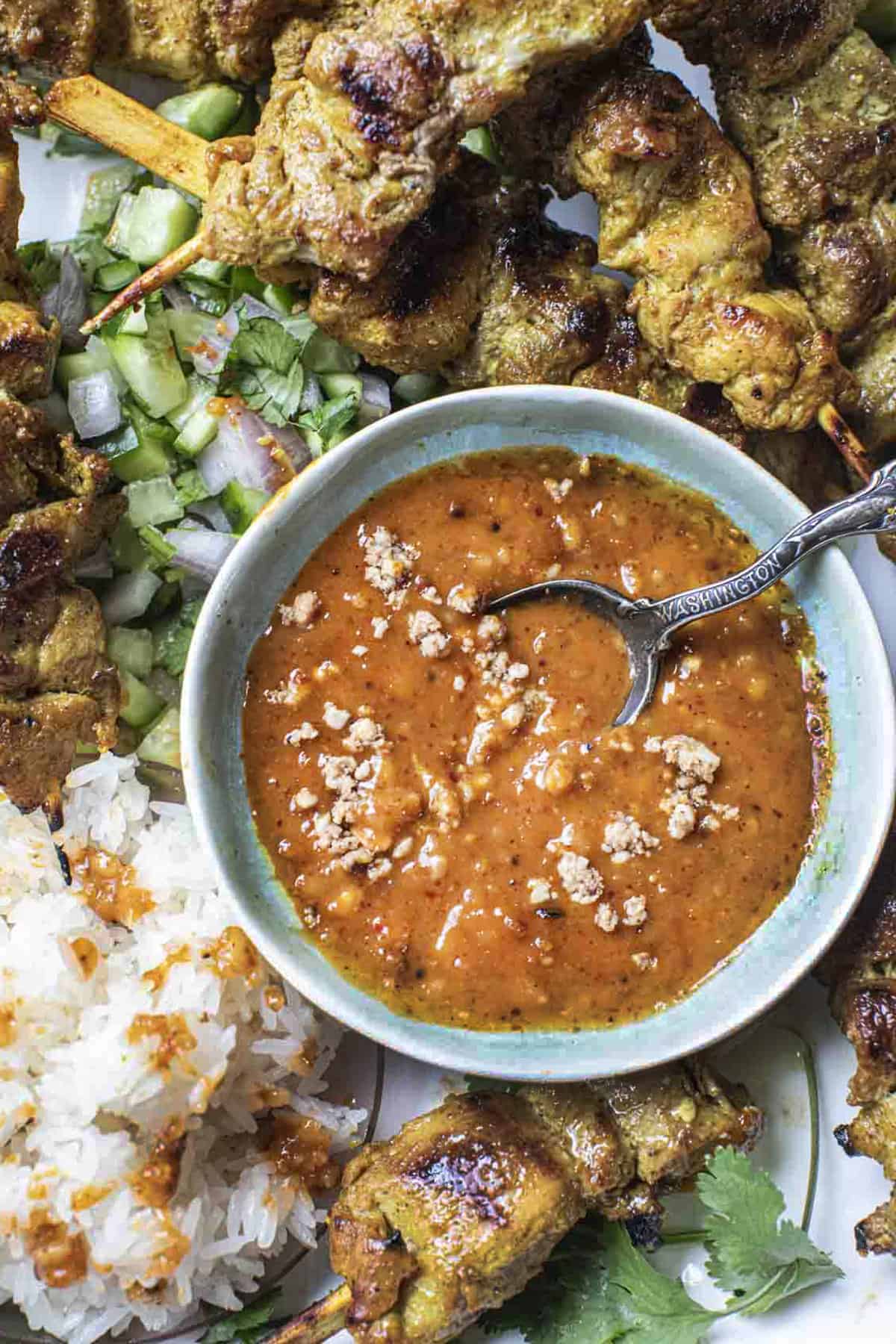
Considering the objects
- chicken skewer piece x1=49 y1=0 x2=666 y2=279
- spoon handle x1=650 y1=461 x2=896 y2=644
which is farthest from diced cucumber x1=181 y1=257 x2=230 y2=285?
spoon handle x1=650 y1=461 x2=896 y2=644

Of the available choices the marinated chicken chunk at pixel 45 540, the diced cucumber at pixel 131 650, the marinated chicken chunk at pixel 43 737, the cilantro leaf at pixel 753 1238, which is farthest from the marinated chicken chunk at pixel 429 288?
the cilantro leaf at pixel 753 1238

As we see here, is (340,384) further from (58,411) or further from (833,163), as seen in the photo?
(833,163)

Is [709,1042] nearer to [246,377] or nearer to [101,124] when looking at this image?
[246,377]

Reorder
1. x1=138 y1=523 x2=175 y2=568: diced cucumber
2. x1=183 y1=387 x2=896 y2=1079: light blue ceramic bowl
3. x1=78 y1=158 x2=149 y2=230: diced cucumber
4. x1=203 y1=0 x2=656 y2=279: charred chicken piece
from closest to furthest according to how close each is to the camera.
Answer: x1=203 y1=0 x2=656 y2=279: charred chicken piece < x1=183 y1=387 x2=896 y2=1079: light blue ceramic bowl < x1=138 y1=523 x2=175 y2=568: diced cucumber < x1=78 y1=158 x2=149 y2=230: diced cucumber

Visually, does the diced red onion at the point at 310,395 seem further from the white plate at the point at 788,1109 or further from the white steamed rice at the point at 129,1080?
the white steamed rice at the point at 129,1080

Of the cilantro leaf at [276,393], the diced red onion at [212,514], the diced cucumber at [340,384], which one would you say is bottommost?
the diced red onion at [212,514]

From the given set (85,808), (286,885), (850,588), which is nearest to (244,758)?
(286,885)

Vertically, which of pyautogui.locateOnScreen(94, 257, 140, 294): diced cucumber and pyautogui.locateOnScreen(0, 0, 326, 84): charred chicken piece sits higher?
pyautogui.locateOnScreen(0, 0, 326, 84): charred chicken piece

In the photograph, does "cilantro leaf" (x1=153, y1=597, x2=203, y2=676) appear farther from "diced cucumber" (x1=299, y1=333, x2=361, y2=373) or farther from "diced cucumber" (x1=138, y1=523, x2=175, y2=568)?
"diced cucumber" (x1=299, y1=333, x2=361, y2=373)
